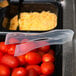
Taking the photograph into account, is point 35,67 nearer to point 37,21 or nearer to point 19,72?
point 19,72

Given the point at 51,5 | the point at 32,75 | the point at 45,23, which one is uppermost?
the point at 51,5

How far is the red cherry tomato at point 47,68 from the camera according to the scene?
1.20 m

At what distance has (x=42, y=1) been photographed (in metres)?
2.19

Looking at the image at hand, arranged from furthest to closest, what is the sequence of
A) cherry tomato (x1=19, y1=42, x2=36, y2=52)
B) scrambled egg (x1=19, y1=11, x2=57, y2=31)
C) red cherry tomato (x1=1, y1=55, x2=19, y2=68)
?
scrambled egg (x1=19, y1=11, x2=57, y2=31) < red cherry tomato (x1=1, y1=55, x2=19, y2=68) < cherry tomato (x1=19, y1=42, x2=36, y2=52)

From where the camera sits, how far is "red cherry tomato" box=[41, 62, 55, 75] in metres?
1.20

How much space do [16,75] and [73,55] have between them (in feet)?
1.12

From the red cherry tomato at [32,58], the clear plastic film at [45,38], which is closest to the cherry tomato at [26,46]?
the clear plastic film at [45,38]

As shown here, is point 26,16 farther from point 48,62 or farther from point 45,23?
point 48,62

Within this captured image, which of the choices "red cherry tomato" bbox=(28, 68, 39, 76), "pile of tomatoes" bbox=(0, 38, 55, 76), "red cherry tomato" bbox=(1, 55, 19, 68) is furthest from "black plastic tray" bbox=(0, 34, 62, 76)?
"red cherry tomato" bbox=(1, 55, 19, 68)

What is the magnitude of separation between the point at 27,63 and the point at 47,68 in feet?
0.47

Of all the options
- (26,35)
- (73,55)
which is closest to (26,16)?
(26,35)

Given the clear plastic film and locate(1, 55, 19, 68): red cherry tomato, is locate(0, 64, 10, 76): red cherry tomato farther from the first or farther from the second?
the clear plastic film

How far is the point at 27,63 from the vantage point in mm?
1275

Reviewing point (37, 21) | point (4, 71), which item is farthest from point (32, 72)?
point (37, 21)
